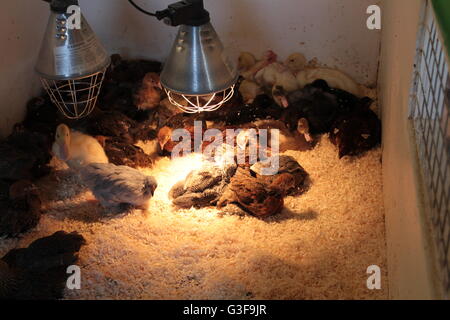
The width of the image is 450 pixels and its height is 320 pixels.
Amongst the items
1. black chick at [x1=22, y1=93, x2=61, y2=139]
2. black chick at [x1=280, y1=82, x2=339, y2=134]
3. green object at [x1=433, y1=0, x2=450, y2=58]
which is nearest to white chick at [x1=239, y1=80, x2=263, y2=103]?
black chick at [x1=280, y1=82, x2=339, y2=134]

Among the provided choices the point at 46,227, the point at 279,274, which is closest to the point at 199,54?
the point at 279,274

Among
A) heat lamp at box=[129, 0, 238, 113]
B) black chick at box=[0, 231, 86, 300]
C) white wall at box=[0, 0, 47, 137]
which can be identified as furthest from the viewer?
white wall at box=[0, 0, 47, 137]

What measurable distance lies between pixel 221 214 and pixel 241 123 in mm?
677

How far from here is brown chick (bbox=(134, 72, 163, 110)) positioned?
9.48ft

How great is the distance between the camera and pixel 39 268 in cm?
193

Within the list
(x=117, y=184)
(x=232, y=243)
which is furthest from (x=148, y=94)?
(x=232, y=243)

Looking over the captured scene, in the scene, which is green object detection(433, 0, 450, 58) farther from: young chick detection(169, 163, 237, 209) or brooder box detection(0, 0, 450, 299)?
young chick detection(169, 163, 237, 209)

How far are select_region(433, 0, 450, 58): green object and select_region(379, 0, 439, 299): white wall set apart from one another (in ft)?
1.32

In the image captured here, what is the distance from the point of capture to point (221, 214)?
230cm

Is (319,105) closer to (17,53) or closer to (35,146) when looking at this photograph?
(35,146)

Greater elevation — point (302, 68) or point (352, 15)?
point (352, 15)

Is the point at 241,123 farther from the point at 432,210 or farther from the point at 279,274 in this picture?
the point at 432,210

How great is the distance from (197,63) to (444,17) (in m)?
0.81

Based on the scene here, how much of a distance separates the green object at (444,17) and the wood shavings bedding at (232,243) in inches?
40.6
